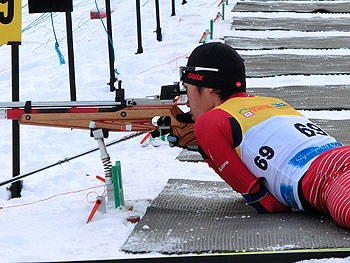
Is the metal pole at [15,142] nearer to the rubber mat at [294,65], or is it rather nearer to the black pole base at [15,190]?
the black pole base at [15,190]

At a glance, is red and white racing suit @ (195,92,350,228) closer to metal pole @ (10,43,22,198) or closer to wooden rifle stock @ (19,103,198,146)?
wooden rifle stock @ (19,103,198,146)

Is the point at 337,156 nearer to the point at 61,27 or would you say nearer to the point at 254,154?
the point at 254,154

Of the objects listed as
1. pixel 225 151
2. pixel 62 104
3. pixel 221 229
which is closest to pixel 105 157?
pixel 62 104

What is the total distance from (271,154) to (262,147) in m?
0.05

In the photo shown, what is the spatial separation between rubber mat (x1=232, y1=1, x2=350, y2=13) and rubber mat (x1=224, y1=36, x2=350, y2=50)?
1.96 m

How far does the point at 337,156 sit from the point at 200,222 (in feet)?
2.25

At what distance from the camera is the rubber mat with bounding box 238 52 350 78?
7.27m

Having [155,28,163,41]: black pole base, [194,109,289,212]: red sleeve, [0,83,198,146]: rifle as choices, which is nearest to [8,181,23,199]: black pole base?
[0,83,198,146]: rifle

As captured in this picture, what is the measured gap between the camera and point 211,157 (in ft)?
10.1

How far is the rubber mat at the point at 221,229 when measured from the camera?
A: 255 cm

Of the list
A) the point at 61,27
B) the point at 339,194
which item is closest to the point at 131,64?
the point at 61,27

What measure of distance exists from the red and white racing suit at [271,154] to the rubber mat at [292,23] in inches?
256

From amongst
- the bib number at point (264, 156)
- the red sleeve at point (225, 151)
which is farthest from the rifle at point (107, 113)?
the bib number at point (264, 156)

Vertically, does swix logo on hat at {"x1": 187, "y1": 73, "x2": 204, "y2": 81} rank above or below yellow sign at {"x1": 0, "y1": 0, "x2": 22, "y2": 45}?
below
